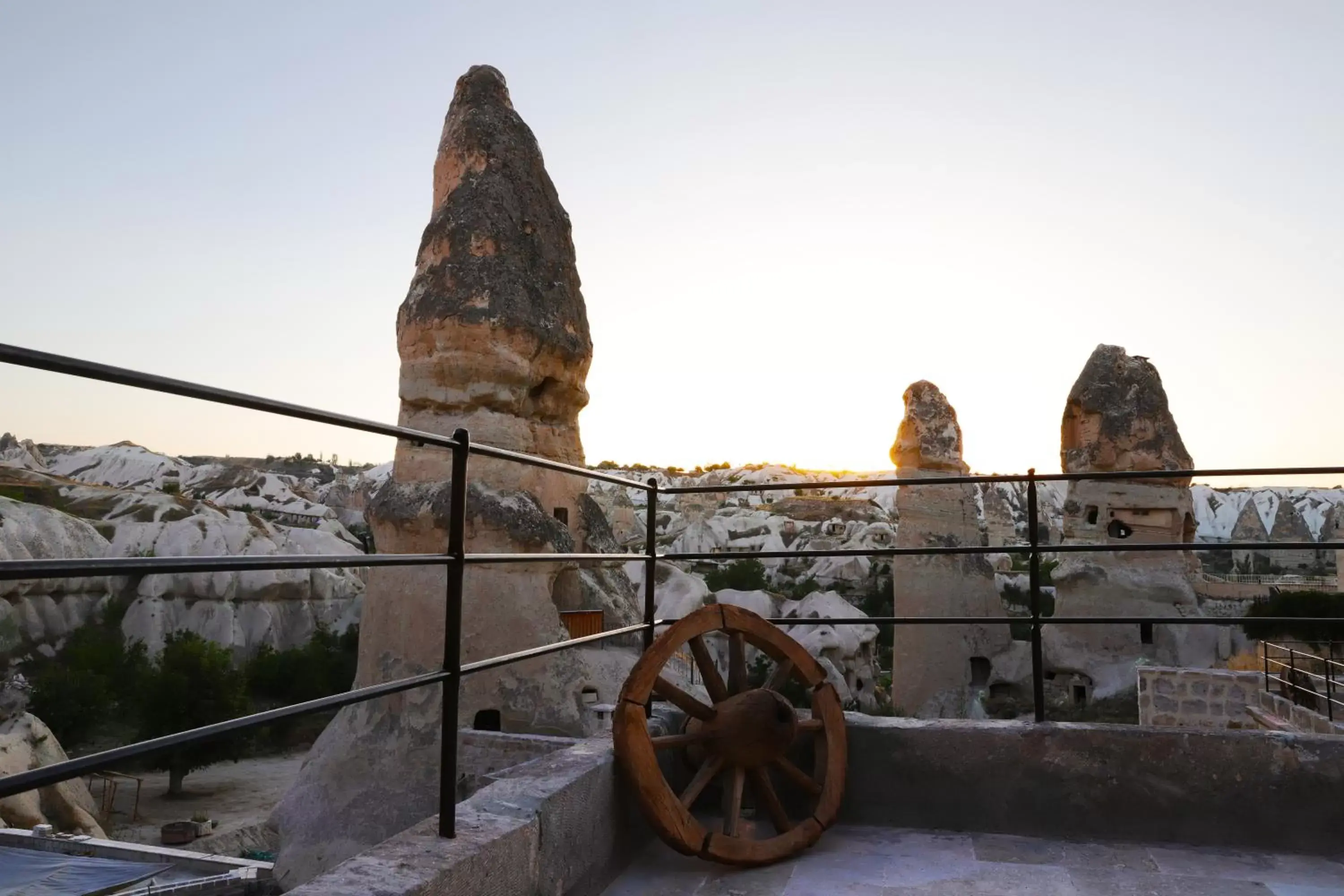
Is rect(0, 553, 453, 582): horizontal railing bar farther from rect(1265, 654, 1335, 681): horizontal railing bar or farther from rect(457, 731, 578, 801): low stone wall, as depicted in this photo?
rect(1265, 654, 1335, 681): horizontal railing bar

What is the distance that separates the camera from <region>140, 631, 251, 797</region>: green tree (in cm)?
2316

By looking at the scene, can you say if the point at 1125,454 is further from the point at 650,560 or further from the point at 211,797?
the point at 211,797

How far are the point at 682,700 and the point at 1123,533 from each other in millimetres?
19119

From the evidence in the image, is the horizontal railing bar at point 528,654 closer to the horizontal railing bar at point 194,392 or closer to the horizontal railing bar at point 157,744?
the horizontal railing bar at point 157,744

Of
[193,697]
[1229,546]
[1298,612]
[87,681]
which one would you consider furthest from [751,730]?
[87,681]

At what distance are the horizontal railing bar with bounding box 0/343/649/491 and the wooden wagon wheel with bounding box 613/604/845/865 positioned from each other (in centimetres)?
93

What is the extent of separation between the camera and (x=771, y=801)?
2949mm

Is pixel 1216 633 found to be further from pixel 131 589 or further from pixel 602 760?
pixel 131 589

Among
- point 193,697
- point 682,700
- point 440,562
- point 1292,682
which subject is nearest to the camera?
point 440,562

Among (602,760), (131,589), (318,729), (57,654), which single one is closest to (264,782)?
(318,729)

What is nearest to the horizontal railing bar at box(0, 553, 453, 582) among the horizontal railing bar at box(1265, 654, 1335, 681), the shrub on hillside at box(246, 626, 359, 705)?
the horizontal railing bar at box(1265, 654, 1335, 681)

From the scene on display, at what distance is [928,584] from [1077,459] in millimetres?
3958

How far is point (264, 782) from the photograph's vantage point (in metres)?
22.4

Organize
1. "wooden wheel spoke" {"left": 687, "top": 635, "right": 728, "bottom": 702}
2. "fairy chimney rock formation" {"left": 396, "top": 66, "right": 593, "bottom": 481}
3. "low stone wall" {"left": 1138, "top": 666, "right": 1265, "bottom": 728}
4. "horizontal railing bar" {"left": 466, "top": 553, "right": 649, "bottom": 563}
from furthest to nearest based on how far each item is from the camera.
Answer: "low stone wall" {"left": 1138, "top": 666, "right": 1265, "bottom": 728}
"fairy chimney rock formation" {"left": 396, "top": 66, "right": 593, "bottom": 481}
"wooden wheel spoke" {"left": 687, "top": 635, "right": 728, "bottom": 702}
"horizontal railing bar" {"left": 466, "top": 553, "right": 649, "bottom": 563}
